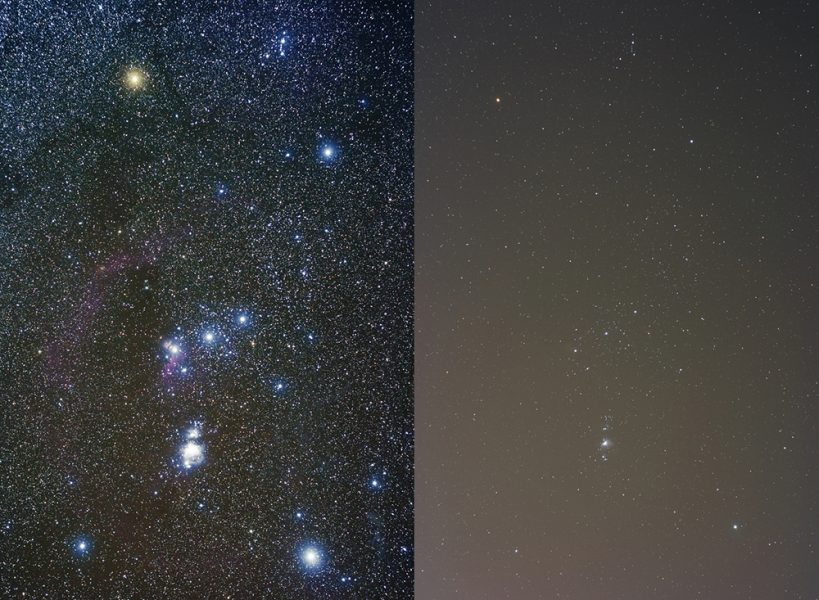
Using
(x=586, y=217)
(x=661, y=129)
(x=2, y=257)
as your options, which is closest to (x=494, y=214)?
(x=586, y=217)

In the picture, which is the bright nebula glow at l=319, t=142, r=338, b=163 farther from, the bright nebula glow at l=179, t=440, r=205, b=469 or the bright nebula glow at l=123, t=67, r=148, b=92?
the bright nebula glow at l=179, t=440, r=205, b=469

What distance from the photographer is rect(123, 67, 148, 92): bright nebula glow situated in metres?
0.83

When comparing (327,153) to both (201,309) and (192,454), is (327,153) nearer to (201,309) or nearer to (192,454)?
(201,309)

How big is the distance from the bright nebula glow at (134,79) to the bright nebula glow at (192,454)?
1.34ft

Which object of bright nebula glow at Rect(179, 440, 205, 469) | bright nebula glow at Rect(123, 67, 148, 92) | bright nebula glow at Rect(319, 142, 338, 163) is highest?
bright nebula glow at Rect(123, 67, 148, 92)

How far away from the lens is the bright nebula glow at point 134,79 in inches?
32.8

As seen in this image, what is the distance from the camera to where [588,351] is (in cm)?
88

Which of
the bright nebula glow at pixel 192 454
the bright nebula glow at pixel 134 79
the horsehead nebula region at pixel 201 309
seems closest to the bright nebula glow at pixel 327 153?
the horsehead nebula region at pixel 201 309

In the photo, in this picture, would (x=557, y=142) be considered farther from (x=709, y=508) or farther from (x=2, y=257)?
(x=2, y=257)

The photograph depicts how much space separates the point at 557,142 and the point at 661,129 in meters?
0.13

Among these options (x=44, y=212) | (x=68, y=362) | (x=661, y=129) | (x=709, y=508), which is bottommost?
(x=709, y=508)

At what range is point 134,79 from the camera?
0.83 metres

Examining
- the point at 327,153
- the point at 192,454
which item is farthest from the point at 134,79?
the point at 192,454

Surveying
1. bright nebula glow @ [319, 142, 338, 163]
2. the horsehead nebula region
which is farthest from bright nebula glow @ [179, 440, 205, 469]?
bright nebula glow @ [319, 142, 338, 163]
